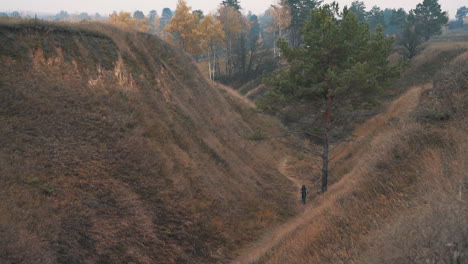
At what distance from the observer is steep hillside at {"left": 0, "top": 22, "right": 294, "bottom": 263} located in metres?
10.6

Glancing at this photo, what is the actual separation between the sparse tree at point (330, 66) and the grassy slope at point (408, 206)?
3.91 m

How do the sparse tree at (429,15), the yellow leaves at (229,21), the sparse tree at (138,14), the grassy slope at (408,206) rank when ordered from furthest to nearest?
the sparse tree at (138,14), the sparse tree at (429,15), the yellow leaves at (229,21), the grassy slope at (408,206)

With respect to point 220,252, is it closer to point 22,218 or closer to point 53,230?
point 53,230

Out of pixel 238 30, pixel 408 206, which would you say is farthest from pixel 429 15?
pixel 408 206

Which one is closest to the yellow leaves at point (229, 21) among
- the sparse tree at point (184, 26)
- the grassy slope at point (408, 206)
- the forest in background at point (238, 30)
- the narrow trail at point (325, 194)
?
the forest in background at point (238, 30)

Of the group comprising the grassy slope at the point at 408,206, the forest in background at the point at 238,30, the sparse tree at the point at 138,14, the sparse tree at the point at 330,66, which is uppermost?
the sparse tree at the point at 138,14

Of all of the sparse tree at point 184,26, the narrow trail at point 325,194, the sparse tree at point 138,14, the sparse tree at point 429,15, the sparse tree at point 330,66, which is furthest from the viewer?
the sparse tree at point 138,14

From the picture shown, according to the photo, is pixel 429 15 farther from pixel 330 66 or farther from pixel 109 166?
pixel 109 166

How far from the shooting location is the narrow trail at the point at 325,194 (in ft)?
40.5

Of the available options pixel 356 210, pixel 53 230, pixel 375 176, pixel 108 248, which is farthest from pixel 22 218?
pixel 375 176

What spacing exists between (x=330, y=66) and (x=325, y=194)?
25.4 feet

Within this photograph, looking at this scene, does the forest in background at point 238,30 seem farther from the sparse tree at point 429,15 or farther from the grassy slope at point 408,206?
the grassy slope at point 408,206

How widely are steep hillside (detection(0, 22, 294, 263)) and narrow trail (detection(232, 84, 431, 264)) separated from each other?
3.22 ft

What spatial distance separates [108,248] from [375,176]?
10.4m
